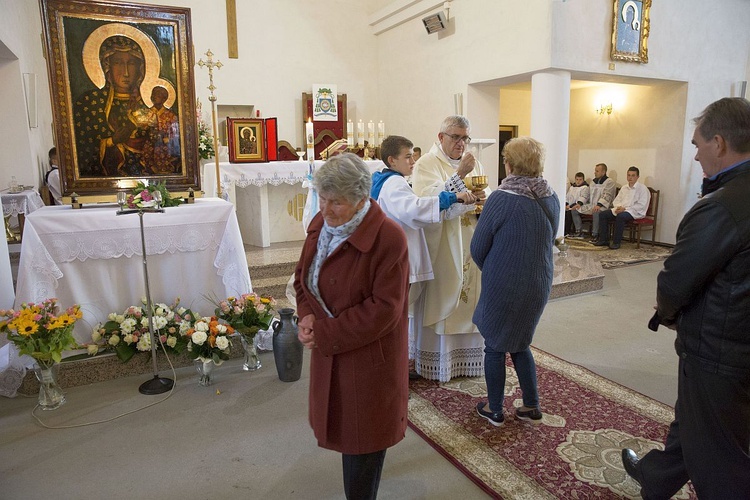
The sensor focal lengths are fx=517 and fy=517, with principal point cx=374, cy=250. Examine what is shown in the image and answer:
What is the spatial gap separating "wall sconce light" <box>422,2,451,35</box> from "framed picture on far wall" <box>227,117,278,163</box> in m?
4.09

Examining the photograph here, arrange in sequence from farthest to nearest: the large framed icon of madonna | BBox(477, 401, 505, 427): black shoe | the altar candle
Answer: the altar candle
the large framed icon of madonna
BBox(477, 401, 505, 427): black shoe

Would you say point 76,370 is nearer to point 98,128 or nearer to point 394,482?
point 98,128

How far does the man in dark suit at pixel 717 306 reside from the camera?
1.71 metres

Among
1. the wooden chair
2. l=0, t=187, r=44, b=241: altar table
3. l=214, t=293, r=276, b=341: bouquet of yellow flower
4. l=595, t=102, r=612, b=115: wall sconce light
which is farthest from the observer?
l=595, t=102, r=612, b=115: wall sconce light

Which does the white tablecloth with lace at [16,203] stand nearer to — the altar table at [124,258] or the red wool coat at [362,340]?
the altar table at [124,258]

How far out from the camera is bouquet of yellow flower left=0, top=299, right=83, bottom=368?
126 inches

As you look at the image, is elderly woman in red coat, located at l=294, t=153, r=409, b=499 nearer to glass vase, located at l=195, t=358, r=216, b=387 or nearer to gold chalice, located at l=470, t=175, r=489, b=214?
gold chalice, located at l=470, t=175, r=489, b=214

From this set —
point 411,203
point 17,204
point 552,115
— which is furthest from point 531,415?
point 17,204

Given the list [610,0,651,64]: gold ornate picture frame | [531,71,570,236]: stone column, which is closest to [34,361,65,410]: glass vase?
[531,71,570,236]: stone column

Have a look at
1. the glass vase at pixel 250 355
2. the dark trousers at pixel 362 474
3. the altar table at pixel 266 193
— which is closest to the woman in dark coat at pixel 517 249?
the dark trousers at pixel 362 474

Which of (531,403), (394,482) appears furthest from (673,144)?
(394,482)

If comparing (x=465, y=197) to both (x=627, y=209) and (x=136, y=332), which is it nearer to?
(x=136, y=332)

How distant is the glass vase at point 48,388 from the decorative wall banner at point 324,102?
26.2ft

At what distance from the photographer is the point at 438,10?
9.26 meters
